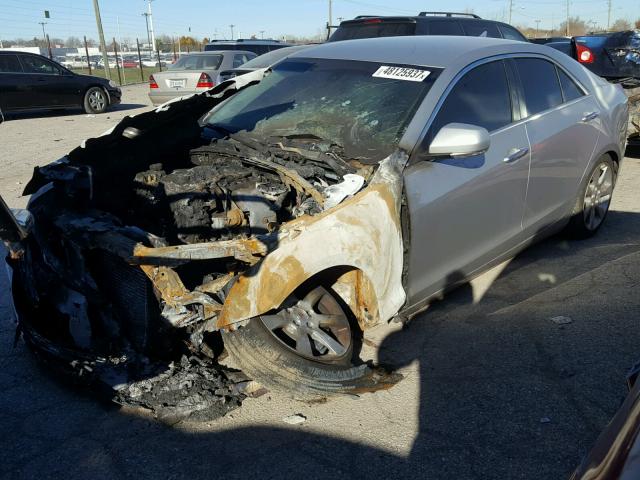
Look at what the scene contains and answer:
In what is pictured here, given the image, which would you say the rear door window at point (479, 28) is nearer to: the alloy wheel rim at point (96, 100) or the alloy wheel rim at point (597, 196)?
the alloy wheel rim at point (597, 196)

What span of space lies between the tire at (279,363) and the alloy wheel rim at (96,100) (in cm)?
1361

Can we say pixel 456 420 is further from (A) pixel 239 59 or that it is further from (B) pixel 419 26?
(A) pixel 239 59

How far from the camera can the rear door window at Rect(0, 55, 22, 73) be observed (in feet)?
42.7

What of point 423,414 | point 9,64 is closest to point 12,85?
point 9,64

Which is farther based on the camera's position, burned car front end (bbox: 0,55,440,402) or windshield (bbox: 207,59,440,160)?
windshield (bbox: 207,59,440,160)

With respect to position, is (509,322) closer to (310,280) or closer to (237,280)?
(310,280)

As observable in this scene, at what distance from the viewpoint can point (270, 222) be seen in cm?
319

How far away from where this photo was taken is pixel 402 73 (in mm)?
3570

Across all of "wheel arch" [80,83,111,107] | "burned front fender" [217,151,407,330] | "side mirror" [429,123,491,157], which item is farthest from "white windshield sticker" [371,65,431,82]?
"wheel arch" [80,83,111,107]

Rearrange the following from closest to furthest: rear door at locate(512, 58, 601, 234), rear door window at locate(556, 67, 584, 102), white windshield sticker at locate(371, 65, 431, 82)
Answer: white windshield sticker at locate(371, 65, 431, 82), rear door at locate(512, 58, 601, 234), rear door window at locate(556, 67, 584, 102)

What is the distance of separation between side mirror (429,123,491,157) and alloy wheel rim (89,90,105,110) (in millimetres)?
13587

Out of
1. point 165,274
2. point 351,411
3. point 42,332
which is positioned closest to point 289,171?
point 165,274

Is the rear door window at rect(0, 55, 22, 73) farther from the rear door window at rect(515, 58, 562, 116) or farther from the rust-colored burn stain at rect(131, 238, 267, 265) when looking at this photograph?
the rust-colored burn stain at rect(131, 238, 267, 265)

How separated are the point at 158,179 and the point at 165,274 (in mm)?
1087
